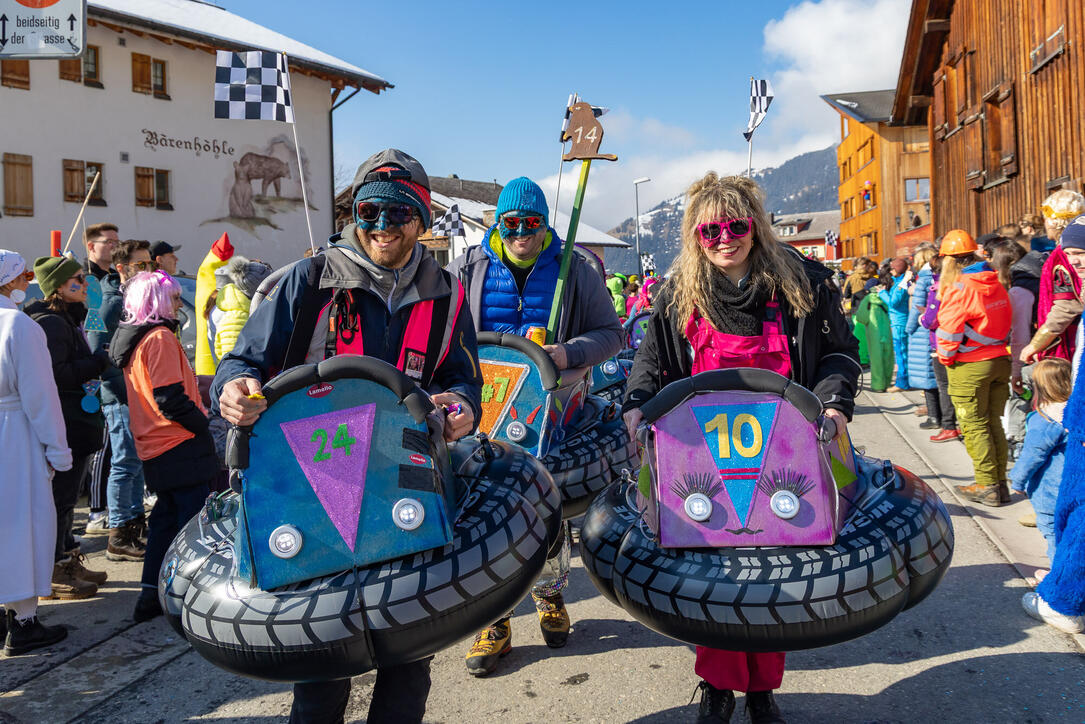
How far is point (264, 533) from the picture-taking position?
206cm

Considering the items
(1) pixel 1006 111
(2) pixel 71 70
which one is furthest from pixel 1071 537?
(2) pixel 71 70

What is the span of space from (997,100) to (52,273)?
1471 cm

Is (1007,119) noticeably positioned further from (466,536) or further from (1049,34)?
(466,536)

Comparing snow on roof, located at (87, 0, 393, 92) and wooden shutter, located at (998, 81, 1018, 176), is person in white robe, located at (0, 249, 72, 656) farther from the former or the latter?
snow on roof, located at (87, 0, 393, 92)

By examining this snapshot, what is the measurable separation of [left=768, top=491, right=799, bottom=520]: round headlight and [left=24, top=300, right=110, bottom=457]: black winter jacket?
170 inches

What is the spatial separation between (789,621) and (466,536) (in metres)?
0.88

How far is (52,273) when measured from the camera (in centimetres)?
470

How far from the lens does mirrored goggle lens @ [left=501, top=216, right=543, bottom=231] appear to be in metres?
3.99

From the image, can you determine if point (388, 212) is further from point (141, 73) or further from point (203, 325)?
point (141, 73)

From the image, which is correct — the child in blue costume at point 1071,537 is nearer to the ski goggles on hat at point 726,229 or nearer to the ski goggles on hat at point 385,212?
the ski goggles on hat at point 726,229

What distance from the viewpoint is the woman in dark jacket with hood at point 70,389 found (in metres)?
4.60

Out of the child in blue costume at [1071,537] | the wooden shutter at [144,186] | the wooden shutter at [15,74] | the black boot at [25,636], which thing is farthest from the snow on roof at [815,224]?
the black boot at [25,636]

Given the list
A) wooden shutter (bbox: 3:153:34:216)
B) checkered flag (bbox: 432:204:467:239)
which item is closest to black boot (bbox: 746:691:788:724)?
checkered flag (bbox: 432:204:467:239)

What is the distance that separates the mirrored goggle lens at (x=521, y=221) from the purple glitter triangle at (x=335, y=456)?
203 cm
